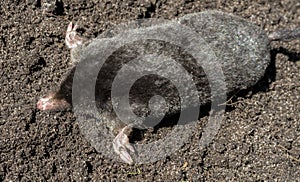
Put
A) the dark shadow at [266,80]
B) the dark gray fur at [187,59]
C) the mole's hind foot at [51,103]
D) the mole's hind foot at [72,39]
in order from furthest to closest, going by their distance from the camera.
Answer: the dark shadow at [266,80] → the mole's hind foot at [72,39] → the mole's hind foot at [51,103] → the dark gray fur at [187,59]

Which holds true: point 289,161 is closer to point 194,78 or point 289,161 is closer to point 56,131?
point 194,78

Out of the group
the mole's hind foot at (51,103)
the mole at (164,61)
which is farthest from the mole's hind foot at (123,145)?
the mole's hind foot at (51,103)

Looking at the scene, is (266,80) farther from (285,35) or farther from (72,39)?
(72,39)

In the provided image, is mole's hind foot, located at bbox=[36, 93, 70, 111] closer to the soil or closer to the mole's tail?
the soil

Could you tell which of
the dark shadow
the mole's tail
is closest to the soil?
the dark shadow

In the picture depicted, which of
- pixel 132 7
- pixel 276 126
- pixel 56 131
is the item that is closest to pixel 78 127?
pixel 56 131

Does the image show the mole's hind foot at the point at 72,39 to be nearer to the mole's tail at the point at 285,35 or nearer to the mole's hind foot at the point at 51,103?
the mole's hind foot at the point at 51,103

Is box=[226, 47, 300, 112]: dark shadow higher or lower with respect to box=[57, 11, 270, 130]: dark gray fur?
lower
